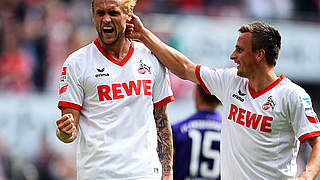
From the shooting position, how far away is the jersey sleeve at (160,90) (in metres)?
5.91

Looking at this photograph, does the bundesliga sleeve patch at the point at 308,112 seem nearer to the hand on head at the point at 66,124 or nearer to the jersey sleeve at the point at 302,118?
the jersey sleeve at the point at 302,118

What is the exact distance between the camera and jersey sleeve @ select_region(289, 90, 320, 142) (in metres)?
5.63

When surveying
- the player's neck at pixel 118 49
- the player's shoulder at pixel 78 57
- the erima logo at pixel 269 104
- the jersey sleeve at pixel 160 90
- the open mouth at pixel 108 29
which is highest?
the open mouth at pixel 108 29

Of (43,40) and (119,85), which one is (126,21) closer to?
(119,85)

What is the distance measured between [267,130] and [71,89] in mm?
1727

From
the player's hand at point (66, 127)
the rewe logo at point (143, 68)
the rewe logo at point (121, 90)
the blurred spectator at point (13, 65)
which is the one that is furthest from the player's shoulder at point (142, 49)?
the blurred spectator at point (13, 65)

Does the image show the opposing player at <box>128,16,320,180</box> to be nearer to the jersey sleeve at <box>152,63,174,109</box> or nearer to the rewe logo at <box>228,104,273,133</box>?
the rewe logo at <box>228,104,273,133</box>

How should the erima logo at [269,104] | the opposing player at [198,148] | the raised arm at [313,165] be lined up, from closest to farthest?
the raised arm at [313,165] < the erima logo at [269,104] < the opposing player at [198,148]

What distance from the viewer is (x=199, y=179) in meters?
7.36

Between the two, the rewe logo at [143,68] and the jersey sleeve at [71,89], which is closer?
the jersey sleeve at [71,89]

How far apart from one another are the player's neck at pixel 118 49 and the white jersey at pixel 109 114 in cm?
5

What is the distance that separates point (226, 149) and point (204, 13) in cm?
976

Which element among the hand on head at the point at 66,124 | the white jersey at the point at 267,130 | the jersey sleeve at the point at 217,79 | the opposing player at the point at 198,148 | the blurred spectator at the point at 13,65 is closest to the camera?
the hand on head at the point at 66,124

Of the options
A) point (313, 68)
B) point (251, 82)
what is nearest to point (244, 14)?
point (313, 68)
